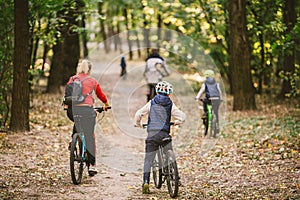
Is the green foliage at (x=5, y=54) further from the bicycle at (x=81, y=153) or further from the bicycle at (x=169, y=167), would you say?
the bicycle at (x=169, y=167)

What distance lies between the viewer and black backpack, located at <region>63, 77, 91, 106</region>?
855 centimetres

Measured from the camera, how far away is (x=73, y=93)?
857 cm

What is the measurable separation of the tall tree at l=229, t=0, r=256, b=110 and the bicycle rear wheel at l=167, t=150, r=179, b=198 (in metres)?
11.6

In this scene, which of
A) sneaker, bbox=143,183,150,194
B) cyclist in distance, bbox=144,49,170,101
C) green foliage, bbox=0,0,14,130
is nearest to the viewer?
sneaker, bbox=143,183,150,194

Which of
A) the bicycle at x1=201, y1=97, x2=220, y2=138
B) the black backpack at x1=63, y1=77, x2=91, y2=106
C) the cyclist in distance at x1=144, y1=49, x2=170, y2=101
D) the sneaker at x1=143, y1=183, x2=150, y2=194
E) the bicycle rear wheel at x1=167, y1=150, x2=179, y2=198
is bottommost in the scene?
the sneaker at x1=143, y1=183, x2=150, y2=194

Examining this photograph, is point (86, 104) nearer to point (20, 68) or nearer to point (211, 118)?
point (20, 68)

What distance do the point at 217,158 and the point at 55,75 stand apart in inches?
497

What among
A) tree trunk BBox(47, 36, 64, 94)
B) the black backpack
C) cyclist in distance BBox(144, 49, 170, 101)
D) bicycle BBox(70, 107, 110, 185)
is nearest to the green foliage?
cyclist in distance BBox(144, 49, 170, 101)

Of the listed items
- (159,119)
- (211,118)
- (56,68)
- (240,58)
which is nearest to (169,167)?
(159,119)

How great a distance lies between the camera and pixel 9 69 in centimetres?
1402

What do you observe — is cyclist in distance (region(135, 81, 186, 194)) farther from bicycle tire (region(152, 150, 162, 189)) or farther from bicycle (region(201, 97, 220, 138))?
bicycle (region(201, 97, 220, 138))

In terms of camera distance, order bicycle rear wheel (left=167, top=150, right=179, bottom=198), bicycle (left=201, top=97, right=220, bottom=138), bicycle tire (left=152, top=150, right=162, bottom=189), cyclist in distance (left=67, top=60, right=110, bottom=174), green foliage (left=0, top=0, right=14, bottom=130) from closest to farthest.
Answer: bicycle rear wheel (left=167, top=150, right=179, bottom=198) < bicycle tire (left=152, top=150, right=162, bottom=189) < cyclist in distance (left=67, top=60, right=110, bottom=174) < green foliage (left=0, top=0, right=14, bottom=130) < bicycle (left=201, top=97, right=220, bottom=138)

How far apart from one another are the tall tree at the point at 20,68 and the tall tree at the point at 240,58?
29.3ft

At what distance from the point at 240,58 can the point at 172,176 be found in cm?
1176
